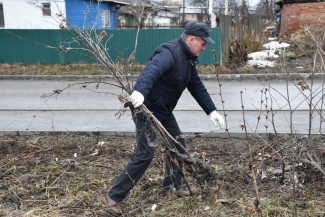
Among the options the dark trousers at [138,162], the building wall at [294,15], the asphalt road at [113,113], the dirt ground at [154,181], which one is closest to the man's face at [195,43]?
the dark trousers at [138,162]

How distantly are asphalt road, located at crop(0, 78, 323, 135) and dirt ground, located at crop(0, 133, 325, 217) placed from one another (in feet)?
2.22

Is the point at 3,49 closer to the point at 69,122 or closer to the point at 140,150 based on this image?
the point at 69,122

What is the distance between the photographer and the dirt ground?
3656 millimetres

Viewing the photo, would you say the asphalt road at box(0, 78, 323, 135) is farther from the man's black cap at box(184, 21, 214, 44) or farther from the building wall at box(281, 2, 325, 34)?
the building wall at box(281, 2, 325, 34)

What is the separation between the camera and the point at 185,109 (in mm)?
8664

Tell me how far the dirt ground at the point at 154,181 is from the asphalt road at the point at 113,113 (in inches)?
26.6

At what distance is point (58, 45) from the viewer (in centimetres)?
1639

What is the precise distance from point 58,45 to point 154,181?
13.1 meters

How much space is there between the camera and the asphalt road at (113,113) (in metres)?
6.86

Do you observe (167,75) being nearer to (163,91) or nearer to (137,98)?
(163,91)

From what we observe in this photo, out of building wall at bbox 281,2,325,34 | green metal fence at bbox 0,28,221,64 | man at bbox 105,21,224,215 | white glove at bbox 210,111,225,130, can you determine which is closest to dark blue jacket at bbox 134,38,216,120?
man at bbox 105,21,224,215

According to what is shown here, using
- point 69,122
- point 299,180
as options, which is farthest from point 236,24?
point 299,180

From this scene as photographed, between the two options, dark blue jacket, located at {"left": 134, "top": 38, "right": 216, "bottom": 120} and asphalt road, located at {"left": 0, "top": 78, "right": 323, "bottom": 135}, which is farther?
asphalt road, located at {"left": 0, "top": 78, "right": 323, "bottom": 135}

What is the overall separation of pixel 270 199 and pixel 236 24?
13.0m
